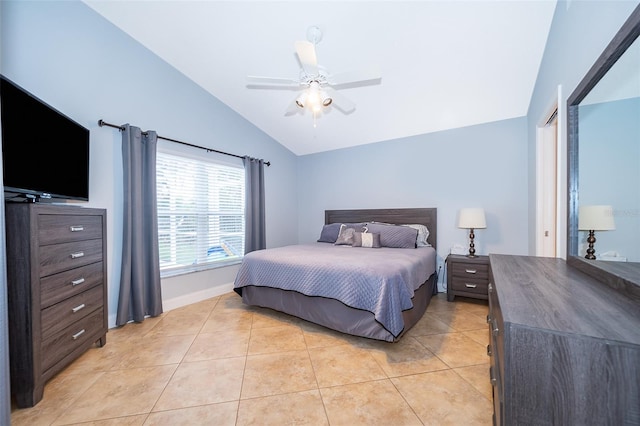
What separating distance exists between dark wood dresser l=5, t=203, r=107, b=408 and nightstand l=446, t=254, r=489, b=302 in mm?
3591

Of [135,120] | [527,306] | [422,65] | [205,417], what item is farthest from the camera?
[135,120]

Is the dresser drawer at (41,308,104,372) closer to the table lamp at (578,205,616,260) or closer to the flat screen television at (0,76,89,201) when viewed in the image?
the flat screen television at (0,76,89,201)

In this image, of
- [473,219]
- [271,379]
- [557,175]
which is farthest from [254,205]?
[557,175]

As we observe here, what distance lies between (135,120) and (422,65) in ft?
9.93

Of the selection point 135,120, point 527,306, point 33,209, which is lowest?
point 527,306

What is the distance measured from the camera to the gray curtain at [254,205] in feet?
12.2

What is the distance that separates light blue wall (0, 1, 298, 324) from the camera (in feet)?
6.46

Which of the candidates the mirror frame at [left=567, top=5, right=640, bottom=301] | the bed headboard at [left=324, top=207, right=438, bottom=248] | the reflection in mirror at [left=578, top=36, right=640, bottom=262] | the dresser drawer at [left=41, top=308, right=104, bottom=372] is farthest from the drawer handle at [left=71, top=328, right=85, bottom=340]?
the bed headboard at [left=324, top=207, right=438, bottom=248]

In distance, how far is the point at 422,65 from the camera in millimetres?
2432

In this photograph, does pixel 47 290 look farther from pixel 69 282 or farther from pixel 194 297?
pixel 194 297

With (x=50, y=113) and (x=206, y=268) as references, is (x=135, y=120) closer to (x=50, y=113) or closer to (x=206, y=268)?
(x=50, y=113)

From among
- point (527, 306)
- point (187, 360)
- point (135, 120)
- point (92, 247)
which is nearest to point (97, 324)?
point (92, 247)

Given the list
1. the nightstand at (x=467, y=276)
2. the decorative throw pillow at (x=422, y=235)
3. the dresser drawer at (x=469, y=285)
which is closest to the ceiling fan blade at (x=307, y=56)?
the decorative throw pillow at (x=422, y=235)

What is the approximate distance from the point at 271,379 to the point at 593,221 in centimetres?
203
